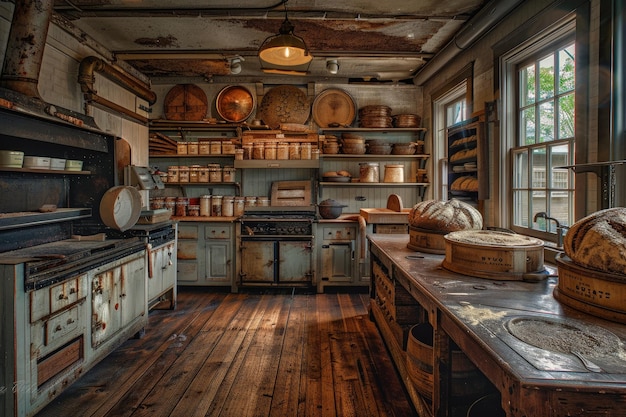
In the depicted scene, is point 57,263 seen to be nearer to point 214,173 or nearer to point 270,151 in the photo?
point 214,173

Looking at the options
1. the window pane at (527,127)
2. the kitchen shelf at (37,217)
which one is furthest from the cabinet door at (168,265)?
the window pane at (527,127)

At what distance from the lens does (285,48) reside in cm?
308

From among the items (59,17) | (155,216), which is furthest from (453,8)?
(59,17)

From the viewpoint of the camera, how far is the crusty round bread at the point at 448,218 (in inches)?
105

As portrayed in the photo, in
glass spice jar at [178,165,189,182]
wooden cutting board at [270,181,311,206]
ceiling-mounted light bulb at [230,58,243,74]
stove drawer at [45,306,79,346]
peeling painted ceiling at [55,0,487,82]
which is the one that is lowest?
stove drawer at [45,306,79,346]

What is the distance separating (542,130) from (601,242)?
2.06 metres

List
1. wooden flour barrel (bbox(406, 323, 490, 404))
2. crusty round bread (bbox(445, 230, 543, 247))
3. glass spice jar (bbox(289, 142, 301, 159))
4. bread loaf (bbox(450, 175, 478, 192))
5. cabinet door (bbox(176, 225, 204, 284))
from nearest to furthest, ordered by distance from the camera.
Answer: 1. wooden flour barrel (bbox(406, 323, 490, 404))
2. crusty round bread (bbox(445, 230, 543, 247))
3. bread loaf (bbox(450, 175, 478, 192))
4. cabinet door (bbox(176, 225, 204, 284))
5. glass spice jar (bbox(289, 142, 301, 159))

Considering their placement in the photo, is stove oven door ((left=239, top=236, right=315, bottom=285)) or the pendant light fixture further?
stove oven door ((left=239, top=236, right=315, bottom=285))

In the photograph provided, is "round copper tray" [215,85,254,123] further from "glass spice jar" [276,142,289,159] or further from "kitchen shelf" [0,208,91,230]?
"kitchen shelf" [0,208,91,230]

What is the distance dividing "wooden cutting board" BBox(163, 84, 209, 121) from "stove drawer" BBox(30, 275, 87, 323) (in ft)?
12.6

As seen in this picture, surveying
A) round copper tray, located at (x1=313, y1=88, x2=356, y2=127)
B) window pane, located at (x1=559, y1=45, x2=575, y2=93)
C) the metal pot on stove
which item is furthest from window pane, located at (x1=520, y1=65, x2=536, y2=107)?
round copper tray, located at (x1=313, y1=88, x2=356, y2=127)

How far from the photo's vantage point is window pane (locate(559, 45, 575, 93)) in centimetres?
283

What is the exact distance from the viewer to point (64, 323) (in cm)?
234

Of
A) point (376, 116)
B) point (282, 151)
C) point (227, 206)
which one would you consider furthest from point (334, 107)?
point (227, 206)
